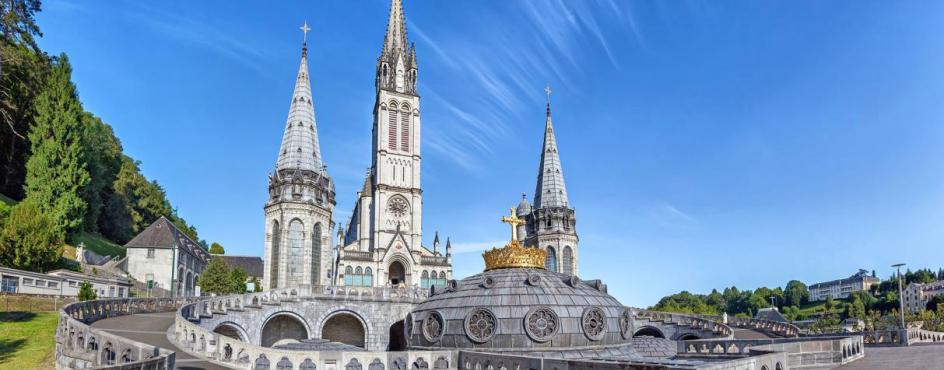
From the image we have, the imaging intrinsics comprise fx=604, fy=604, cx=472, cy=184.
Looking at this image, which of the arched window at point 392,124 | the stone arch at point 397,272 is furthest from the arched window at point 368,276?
the arched window at point 392,124

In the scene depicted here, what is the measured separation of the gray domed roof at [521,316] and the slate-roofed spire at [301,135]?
116ft

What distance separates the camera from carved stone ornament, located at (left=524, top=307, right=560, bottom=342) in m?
22.1

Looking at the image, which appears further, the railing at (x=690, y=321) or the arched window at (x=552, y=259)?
the arched window at (x=552, y=259)

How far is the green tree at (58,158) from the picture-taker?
170ft

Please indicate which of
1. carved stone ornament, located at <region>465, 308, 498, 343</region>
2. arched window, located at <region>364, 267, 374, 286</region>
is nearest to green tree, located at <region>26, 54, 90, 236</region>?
arched window, located at <region>364, 267, 374, 286</region>

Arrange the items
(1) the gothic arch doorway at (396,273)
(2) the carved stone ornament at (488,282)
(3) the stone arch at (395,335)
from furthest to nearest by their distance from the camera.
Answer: (1) the gothic arch doorway at (396,273) → (3) the stone arch at (395,335) → (2) the carved stone ornament at (488,282)

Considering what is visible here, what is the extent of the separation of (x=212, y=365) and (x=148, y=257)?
1932 inches

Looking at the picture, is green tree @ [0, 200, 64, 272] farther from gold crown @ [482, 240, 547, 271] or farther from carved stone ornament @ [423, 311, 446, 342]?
gold crown @ [482, 240, 547, 271]

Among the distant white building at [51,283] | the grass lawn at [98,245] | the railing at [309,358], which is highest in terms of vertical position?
the grass lawn at [98,245]

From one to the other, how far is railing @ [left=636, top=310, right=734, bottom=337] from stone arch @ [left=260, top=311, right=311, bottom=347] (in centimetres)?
2686

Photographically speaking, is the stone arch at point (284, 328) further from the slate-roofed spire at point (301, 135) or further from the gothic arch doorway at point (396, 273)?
the gothic arch doorway at point (396, 273)

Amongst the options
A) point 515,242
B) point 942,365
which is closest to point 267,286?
point 515,242

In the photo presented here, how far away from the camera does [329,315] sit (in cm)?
4503

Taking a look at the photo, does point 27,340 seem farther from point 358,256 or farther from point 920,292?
point 920,292
